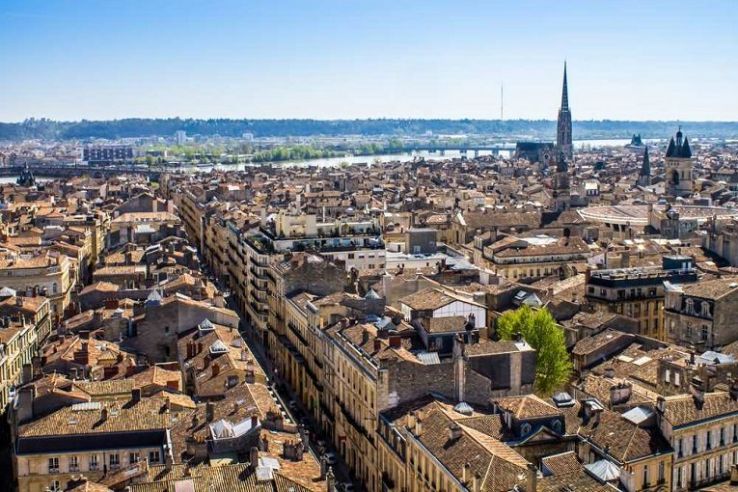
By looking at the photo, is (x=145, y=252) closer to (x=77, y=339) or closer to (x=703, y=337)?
(x=77, y=339)

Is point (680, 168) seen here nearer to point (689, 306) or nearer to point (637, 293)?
point (637, 293)

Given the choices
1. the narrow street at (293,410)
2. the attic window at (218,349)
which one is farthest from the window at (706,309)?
the attic window at (218,349)

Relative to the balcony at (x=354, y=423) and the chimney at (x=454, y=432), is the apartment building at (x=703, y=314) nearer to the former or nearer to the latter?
the balcony at (x=354, y=423)

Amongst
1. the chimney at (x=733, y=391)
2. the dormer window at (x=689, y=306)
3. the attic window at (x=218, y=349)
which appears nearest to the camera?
the chimney at (x=733, y=391)

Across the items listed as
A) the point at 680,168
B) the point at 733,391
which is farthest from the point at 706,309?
the point at 680,168

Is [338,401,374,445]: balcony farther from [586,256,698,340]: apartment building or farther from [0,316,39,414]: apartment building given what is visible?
[586,256,698,340]: apartment building

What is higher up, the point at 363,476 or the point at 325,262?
the point at 325,262

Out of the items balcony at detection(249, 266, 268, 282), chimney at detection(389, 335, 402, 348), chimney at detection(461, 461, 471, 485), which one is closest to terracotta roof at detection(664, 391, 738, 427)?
chimney at detection(461, 461, 471, 485)

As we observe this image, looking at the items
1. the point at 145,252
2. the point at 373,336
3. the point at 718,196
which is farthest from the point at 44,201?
the point at 373,336

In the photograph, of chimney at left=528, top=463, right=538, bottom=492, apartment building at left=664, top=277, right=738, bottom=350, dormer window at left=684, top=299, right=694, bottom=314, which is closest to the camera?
chimney at left=528, top=463, right=538, bottom=492
